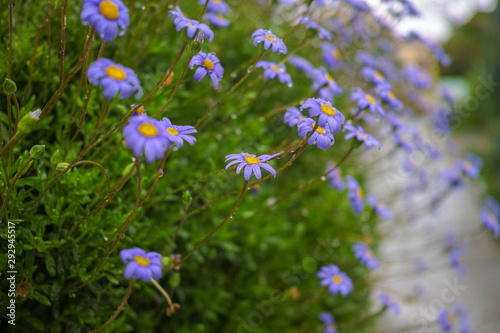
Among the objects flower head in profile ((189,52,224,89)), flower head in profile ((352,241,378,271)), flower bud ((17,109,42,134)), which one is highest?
flower head in profile ((189,52,224,89))

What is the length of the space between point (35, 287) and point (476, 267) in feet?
13.4

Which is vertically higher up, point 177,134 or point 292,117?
point 292,117

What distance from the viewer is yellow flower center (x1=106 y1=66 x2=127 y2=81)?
3.09ft

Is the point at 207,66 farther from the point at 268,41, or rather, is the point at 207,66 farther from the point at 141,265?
the point at 141,265

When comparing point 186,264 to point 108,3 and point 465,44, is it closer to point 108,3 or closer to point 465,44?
point 108,3

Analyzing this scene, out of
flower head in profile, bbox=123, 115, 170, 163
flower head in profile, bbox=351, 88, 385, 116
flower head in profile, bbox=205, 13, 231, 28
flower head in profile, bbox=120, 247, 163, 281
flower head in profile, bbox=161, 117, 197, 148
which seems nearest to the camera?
flower head in profile, bbox=123, 115, 170, 163

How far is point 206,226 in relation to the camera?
6.41 feet

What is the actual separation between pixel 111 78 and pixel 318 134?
1.80ft

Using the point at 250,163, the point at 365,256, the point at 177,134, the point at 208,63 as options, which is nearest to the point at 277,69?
the point at 208,63

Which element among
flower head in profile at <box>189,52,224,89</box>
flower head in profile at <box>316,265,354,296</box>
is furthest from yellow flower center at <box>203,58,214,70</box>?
flower head in profile at <box>316,265,354,296</box>

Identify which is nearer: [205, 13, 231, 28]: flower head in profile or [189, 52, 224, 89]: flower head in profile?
[189, 52, 224, 89]: flower head in profile

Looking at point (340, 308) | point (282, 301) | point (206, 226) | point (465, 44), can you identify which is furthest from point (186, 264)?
point (465, 44)

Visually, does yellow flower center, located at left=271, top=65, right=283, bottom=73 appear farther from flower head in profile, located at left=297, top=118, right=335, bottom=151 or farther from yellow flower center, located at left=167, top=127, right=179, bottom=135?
yellow flower center, located at left=167, top=127, right=179, bottom=135

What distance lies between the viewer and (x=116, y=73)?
37.5 inches
